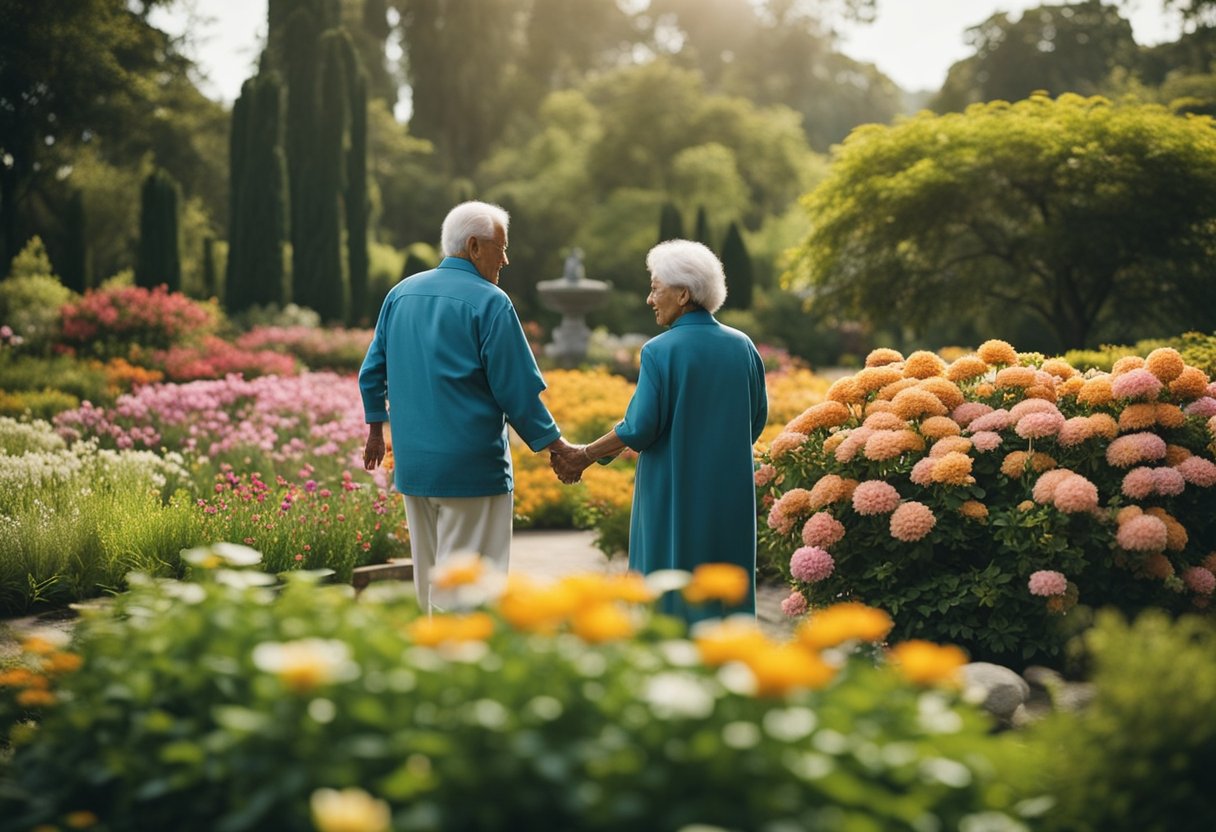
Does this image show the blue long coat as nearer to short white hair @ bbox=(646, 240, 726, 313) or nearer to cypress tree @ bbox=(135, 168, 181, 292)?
Result: short white hair @ bbox=(646, 240, 726, 313)

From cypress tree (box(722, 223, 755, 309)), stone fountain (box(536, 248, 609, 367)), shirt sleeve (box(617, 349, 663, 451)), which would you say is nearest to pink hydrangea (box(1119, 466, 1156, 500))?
shirt sleeve (box(617, 349, 663, 451))

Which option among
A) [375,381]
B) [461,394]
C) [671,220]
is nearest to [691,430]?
[461,394]

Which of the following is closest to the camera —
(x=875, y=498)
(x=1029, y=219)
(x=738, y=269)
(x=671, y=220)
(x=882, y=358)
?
(x=875, y=498)

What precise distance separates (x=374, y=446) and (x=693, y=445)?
1.31 m

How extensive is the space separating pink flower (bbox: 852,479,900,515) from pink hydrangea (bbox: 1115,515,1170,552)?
836 millimetres

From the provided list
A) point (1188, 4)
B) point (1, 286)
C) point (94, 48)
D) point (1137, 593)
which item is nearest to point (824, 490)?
point (1137, 593)

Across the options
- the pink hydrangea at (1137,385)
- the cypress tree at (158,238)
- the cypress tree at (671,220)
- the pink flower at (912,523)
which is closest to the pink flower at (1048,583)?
the pink flower at (912,523)

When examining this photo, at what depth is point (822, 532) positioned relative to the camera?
4520 millimetres

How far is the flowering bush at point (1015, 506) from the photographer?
4.27 m

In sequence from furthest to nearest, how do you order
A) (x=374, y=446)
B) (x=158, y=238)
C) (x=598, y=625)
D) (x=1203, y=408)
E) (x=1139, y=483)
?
1. (x=158, y=238)
2. (x=1203, y=408)
3. (x=374, y=446)
4. (x=1139, y=483)
5. (x=598, y=625)

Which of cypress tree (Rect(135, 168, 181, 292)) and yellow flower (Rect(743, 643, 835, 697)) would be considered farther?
cypress tree (Rect(135, 168, 181, 292))

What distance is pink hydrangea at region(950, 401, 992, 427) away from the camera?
478 centimetres

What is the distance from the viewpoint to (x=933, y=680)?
182cm

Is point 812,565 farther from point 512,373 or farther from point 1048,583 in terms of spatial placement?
point 512,373
